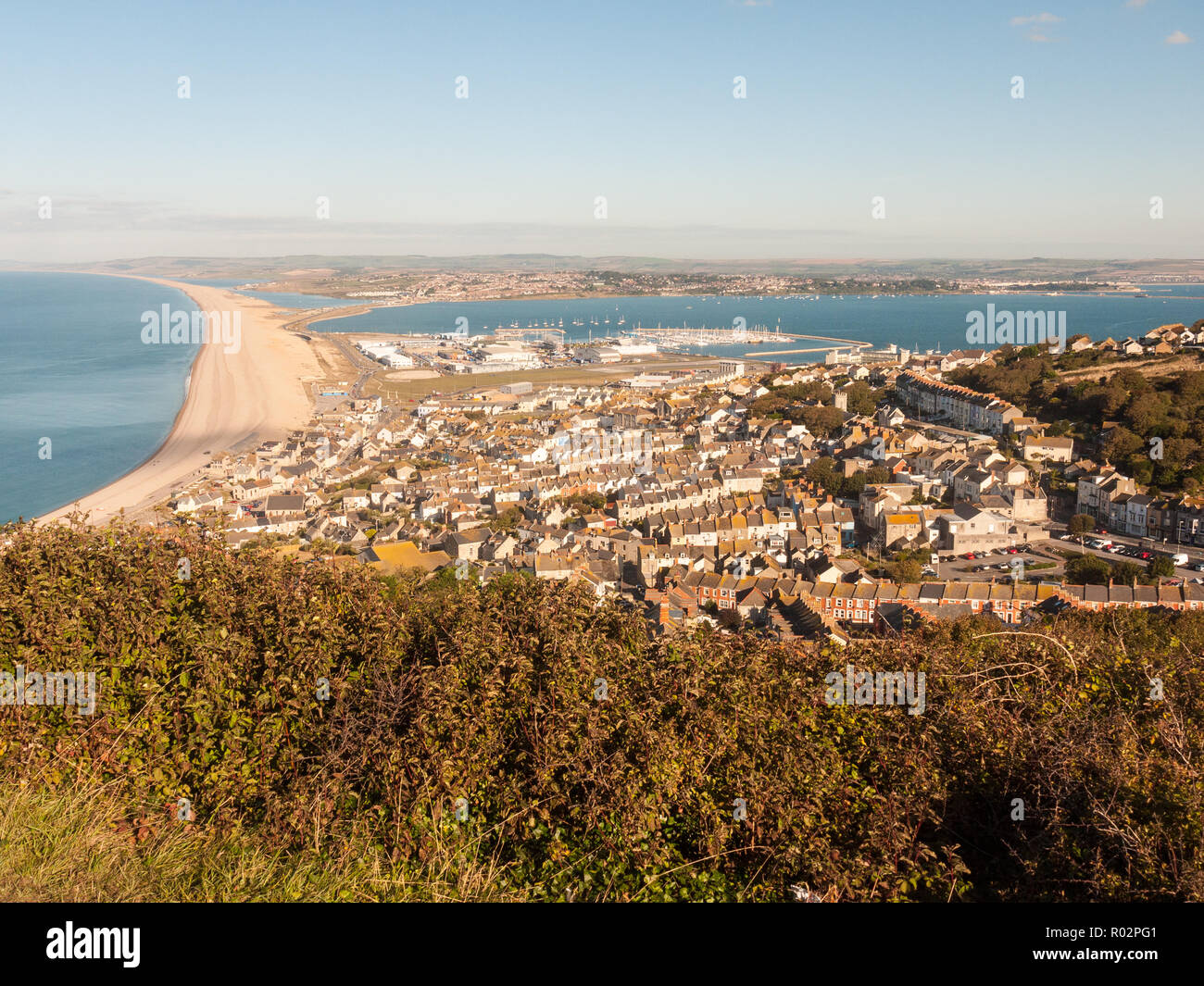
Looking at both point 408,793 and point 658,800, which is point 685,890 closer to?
point 658,800

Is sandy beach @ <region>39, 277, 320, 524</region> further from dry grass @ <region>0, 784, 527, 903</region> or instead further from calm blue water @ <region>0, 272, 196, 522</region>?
dry grass @ <region>0, 784, 527, 903</region>

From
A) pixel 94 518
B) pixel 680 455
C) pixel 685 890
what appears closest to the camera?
pixel 685 890

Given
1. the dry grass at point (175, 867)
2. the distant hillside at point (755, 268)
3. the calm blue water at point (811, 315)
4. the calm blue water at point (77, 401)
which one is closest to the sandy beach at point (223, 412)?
the calm blue water at point (77, 401)

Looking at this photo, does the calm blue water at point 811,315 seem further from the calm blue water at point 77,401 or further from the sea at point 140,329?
the calm blue water at point 77,401

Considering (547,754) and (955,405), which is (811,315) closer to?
(955,405)

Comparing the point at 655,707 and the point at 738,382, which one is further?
the point at 738,382
